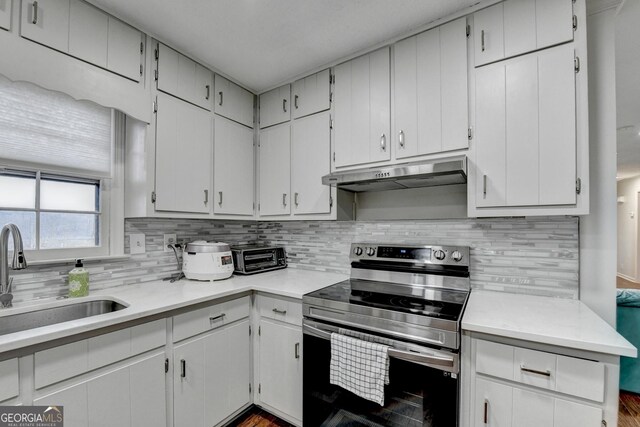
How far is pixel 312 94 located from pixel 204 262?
1458 millimetres

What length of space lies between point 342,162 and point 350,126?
25 cm

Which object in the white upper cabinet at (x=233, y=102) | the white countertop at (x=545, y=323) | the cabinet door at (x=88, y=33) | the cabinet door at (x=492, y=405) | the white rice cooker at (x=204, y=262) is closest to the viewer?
the white countertop at (x=545, y=323)

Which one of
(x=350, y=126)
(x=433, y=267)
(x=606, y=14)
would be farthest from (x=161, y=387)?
(x=606, y=14)

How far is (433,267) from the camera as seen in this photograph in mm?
1817

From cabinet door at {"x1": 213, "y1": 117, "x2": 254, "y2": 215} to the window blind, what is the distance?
0.68 meters

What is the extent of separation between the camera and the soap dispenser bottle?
156 cm

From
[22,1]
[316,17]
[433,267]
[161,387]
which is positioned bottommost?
[161,387]

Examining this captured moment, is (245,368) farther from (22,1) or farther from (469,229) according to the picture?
(22,1)

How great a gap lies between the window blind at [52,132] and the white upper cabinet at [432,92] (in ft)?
6.15

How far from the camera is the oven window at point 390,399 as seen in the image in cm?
121

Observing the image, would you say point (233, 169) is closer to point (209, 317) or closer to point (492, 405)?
point (209, 317)

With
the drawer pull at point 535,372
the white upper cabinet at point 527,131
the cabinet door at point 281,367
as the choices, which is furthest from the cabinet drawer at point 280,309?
the white upper cabinet at point 527,131

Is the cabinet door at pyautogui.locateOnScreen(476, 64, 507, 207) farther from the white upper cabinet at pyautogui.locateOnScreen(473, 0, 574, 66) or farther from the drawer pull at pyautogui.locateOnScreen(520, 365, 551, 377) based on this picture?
the drawer pull at pyautogui.locateOnScreen(520, 365, 551, 377)

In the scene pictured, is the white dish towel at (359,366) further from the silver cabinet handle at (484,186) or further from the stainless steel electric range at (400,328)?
the silver cabinet handle at (484,186)
